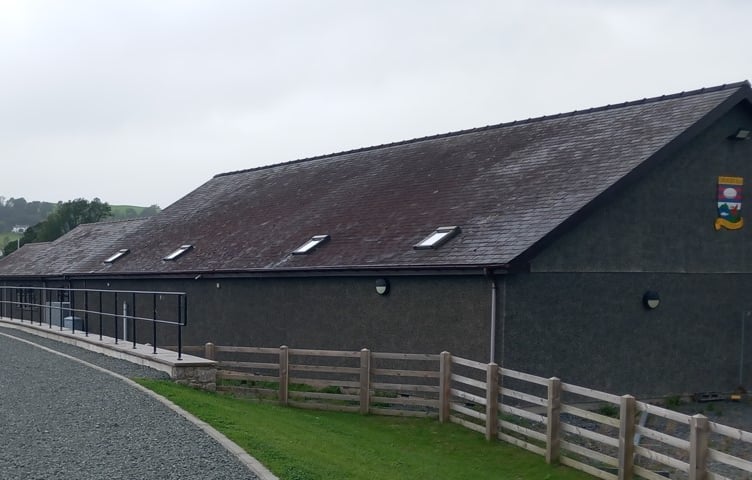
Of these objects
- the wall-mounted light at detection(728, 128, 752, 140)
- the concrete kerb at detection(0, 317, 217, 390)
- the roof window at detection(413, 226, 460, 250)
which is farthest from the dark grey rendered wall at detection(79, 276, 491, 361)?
the wall-mounted light at detection(728, 128, 752, 140)

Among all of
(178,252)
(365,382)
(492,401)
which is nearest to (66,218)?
(178,252)

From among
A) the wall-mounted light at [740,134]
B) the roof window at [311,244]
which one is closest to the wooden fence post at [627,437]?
the wall-mounted light at [740,134]

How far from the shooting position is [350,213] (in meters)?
23.2

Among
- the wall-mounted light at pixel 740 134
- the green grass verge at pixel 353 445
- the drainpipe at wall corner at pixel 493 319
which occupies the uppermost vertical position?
the wall-mounted light at pixel 740 134

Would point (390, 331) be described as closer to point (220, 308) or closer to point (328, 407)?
point (328, 407)

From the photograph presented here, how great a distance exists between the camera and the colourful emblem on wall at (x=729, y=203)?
18.8 m

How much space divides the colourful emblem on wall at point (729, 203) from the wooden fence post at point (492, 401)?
25.2 ft

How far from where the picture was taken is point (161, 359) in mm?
16547

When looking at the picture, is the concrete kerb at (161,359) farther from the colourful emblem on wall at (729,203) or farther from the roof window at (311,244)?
the colourful emblem on wall at (729,203)

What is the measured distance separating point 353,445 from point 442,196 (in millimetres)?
9351

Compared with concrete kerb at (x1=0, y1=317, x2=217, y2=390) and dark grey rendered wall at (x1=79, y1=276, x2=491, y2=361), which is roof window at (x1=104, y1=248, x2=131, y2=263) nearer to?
dark grey rendered wall at (x1=79, y1=276, x2=491, y2=361)

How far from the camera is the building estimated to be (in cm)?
1672

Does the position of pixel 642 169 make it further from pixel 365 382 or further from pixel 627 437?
pixel 627 437

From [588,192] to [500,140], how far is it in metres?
6.39
